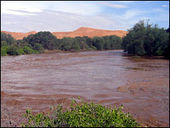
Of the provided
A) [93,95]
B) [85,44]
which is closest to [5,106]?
[93,95]

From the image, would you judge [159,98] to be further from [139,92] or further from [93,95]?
[93,95]

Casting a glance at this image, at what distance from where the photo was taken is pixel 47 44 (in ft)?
162

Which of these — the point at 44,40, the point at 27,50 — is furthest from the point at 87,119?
the point at 44,40

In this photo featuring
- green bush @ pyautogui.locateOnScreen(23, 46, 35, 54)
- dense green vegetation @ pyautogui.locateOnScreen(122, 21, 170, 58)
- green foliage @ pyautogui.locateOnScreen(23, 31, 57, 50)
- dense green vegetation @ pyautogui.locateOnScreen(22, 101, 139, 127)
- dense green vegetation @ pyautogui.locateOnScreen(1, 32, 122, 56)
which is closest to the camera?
dense green vegetation @ pyautogui.locateOnScreen(22, 101, 139, 127)

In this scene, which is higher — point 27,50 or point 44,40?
point 44,40

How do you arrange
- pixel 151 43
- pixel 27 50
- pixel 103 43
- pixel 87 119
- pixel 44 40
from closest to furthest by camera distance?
1. pixel 87 119
2. pixel 151 43
3. pixel 27 50
4. pixel 44 40
5. pixel 103 43

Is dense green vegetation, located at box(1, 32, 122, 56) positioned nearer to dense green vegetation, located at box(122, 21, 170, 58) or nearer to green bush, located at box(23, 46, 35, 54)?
green bush, located at box(23, 46, 35, 54)

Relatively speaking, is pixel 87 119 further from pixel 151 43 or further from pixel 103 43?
pixel 103 43

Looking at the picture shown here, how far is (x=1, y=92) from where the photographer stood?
10.8 meters

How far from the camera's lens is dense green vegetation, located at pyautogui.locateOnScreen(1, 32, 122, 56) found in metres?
40.3

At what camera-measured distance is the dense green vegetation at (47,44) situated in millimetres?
40300

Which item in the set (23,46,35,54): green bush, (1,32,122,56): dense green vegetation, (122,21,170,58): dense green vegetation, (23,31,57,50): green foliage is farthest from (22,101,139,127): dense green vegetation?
(23,31,57,50): green foliage

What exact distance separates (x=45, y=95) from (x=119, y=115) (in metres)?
8.19

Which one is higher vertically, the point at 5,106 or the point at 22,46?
the point at 22,46
